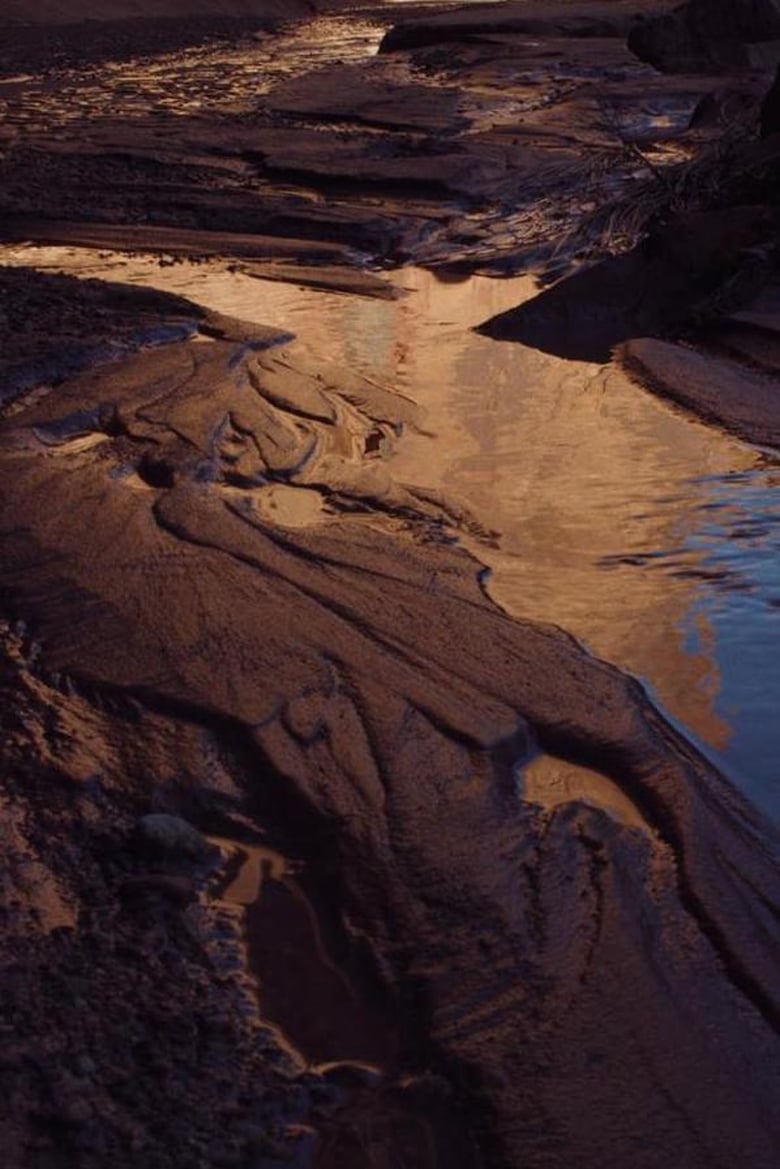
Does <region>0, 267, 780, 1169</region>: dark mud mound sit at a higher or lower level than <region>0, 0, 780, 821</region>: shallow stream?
higher

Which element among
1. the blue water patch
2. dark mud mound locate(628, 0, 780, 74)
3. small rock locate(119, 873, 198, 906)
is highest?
small rock locate(119, 873, 198, 906)

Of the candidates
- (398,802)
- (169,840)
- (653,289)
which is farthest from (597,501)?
(653,289)

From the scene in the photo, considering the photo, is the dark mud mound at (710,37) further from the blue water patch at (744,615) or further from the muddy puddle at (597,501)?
the blue water patch at (744,615)

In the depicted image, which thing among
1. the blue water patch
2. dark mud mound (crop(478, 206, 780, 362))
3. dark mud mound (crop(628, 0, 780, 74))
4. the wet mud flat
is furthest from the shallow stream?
dark mud mound (crop(628, 0, 780, 74))

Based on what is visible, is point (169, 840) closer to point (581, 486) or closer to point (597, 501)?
point (597, 501)

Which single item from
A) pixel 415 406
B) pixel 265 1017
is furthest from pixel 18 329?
pixel 265 1017

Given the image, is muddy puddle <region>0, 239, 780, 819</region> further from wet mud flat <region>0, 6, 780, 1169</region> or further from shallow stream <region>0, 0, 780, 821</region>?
wet mud flat <region>0, 6, 780, 1169</region>

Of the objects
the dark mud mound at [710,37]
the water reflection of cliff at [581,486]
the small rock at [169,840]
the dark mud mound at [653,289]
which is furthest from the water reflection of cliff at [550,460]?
the dark mud mound at [710,37]
